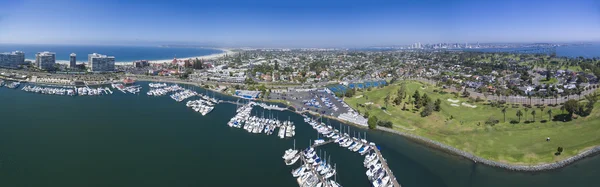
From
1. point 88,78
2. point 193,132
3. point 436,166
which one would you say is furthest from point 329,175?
point 88,78

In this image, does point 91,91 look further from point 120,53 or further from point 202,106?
point 120,53

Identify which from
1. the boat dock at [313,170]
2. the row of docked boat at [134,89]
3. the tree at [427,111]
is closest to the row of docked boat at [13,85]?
the row of docked boat at [134,89]

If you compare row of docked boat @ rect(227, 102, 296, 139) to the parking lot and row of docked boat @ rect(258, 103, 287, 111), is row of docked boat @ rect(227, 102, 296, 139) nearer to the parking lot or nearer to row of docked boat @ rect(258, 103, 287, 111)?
row of docked boat @ rect(258, 103, 287, 111)

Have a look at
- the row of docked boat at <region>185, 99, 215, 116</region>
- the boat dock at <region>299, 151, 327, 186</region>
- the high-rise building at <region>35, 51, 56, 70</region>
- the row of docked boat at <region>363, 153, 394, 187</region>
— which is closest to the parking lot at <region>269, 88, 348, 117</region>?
the row of docked boat at <region>185, 99, 215, 116</region>

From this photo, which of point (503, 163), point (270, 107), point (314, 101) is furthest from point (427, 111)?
point (270, 107)

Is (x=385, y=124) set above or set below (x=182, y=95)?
below

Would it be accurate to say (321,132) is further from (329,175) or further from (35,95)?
(35,95)

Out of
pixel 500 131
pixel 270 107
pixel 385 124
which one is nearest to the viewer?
pixel 500 131
